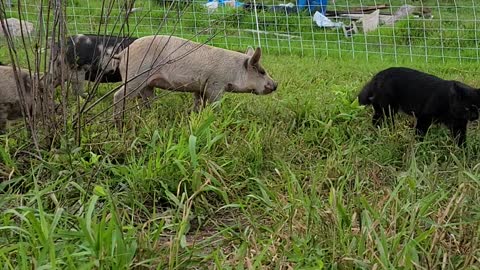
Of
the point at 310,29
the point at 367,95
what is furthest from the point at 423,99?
the point at 310,29

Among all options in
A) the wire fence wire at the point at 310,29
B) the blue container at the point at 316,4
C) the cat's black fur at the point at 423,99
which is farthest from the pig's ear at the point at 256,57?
the blue container at the point at 316,4

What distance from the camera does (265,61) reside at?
922 centimetres

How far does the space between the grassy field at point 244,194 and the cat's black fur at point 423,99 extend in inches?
4.9

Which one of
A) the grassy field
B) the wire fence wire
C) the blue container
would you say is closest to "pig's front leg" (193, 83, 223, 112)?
the grassy field

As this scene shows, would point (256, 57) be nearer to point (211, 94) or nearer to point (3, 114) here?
point (211, 94)

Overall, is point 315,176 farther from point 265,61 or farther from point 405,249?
point 265,61

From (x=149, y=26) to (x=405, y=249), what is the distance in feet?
27.7

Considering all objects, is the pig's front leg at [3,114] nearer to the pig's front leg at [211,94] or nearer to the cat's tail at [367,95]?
the pig's front leg at [211,94]

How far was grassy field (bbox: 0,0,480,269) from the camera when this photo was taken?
2.92m

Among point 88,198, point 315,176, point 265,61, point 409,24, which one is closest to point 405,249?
point 315,176

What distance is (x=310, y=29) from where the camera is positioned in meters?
11.3

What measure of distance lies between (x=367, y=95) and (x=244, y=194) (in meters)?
2.30

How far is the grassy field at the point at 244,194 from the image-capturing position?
9.57ft

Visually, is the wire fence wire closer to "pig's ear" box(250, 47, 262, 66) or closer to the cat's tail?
"pig's ear" box(250, 47, 262, 66)
